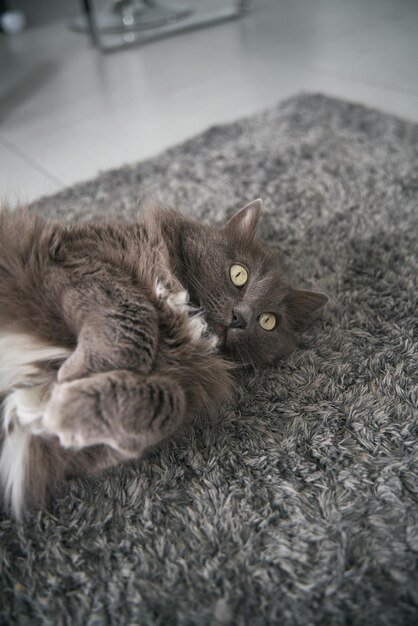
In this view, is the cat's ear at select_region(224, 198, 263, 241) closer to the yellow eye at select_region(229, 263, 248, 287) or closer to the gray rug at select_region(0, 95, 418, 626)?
the yellow eye at select_region(229, 263, 248, 287)

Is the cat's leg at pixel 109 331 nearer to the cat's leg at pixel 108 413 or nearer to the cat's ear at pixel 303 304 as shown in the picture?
the cat's leg at pixel 108 413

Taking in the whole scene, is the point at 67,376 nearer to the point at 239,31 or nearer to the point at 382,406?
the point at 382,406

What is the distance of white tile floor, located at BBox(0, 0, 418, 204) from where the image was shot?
2.75m

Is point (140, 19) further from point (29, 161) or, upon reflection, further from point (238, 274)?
point (238, 274)

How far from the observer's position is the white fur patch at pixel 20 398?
42.6 inches

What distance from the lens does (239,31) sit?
4625mm

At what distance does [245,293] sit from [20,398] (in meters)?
0.66

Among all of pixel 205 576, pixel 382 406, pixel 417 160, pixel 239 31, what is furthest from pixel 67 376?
pixel 239 31

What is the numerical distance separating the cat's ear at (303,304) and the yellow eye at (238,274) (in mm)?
185

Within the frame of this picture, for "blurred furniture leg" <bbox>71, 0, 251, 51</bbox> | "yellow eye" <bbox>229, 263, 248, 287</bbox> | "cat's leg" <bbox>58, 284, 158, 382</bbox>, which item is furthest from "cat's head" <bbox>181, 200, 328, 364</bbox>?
"blurred furniture leg" <bbox>71, 0, 251, 51</bbox>

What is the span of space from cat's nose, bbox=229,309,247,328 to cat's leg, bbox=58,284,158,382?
0.26 metres

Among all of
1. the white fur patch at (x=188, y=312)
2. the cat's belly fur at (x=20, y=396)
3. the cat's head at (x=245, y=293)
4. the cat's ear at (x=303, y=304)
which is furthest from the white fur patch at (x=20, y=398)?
the cat's ear at (x=303, y=304)

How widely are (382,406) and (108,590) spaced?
789mm

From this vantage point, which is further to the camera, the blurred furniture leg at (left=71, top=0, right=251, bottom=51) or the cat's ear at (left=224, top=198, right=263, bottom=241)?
the blurred furniture leg at (left=71, top=0, right=251, bottom=51)
